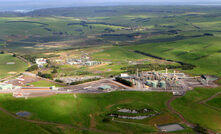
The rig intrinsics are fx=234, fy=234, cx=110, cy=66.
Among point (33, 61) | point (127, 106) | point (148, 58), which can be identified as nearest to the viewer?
point (127, 106)

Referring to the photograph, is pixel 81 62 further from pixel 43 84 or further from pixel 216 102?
pixel 216 102

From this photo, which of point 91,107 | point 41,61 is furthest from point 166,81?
point 41,61

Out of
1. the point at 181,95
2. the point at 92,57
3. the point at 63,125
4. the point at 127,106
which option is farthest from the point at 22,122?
the point at 92,57

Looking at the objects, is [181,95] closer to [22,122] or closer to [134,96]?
[134,96]

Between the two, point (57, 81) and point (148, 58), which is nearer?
point (57, 81)

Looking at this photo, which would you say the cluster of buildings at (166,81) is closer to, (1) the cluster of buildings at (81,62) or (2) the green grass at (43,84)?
(2) the green grass at (43,84)
